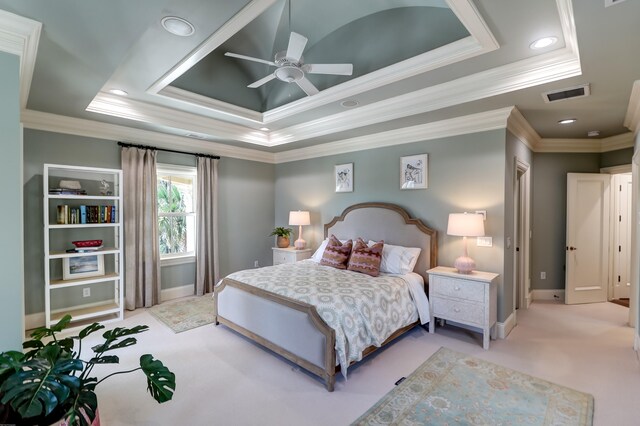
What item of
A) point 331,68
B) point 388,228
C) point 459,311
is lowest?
point 459,311

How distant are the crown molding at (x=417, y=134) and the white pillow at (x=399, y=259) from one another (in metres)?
1.51

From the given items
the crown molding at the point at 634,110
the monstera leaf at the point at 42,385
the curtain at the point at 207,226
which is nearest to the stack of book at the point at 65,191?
the curtain at the point at 207,226

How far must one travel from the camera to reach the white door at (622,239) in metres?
5.01

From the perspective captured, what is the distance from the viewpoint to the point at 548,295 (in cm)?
496

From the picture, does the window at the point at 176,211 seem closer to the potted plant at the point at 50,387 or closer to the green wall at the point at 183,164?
the green wall at the point at 183,164

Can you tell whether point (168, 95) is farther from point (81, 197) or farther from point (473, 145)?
point (473, 145)

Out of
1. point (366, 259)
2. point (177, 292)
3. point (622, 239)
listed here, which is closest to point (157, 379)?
point (366, 259)

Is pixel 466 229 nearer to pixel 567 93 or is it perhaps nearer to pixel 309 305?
pixel 567 93

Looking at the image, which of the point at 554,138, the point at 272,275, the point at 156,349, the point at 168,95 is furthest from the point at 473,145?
the point at 156,349

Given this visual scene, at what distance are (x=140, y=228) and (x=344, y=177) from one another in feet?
10.3

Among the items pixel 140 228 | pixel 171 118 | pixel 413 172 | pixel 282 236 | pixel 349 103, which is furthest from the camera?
pixel 282 236

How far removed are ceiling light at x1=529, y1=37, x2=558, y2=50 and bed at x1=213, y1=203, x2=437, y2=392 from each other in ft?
7.24

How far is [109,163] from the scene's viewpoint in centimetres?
423

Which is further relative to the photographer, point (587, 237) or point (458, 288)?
point (587, 237)
